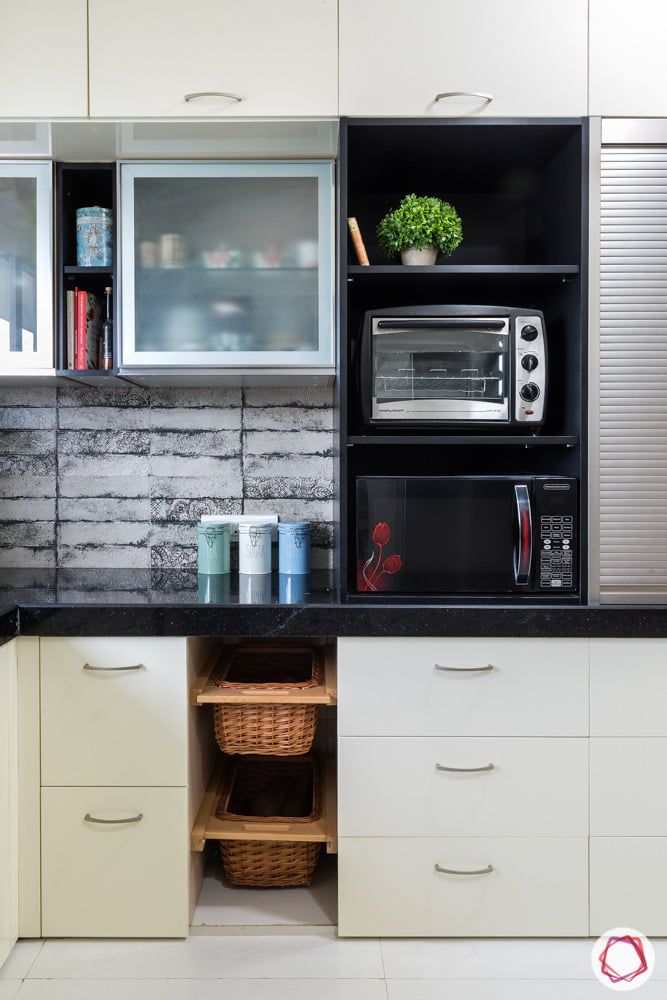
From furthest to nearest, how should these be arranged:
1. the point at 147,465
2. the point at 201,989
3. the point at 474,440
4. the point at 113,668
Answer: the point at 147,465 → the point at 474,440 → the point at 113,668 → the point at 201,989

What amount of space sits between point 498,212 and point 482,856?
1802 mm

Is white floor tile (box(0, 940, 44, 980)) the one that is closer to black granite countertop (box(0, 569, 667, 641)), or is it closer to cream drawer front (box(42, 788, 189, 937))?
cream drawer front (box(42, 788, 189, 937))

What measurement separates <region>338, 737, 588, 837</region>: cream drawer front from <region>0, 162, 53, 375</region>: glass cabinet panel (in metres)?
1.30

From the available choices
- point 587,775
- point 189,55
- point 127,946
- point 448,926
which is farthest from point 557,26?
point 127,946

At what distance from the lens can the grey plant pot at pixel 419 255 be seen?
72.4 inches

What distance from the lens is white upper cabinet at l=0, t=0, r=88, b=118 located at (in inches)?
67.8

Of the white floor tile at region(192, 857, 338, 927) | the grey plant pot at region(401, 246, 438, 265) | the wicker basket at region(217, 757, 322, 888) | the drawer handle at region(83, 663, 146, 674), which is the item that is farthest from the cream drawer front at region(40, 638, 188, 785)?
the grey plant pot at region(401, 246, 438, 265)

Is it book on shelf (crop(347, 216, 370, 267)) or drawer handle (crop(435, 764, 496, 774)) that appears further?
book on shelf (crop(347, 216, 370, 267))

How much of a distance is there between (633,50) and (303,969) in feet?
7.42

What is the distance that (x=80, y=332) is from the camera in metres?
1.95

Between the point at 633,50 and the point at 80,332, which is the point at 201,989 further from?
the point at 633,50

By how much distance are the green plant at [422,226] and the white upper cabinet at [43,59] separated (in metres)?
0.80

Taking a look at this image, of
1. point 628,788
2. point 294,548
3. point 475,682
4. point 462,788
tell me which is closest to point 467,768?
point 462,788

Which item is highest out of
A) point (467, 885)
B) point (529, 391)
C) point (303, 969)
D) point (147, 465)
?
point (529, 391)
